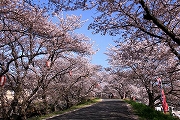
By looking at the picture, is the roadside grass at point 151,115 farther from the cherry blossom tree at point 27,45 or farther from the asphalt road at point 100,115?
the cherry blossom tree at point 27,45

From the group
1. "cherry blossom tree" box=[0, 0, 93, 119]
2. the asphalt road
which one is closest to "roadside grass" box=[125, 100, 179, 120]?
the asphalt road

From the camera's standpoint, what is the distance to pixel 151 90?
22.4 metres

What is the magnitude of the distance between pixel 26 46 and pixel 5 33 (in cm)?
319

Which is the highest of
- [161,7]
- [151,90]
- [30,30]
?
[161,7]

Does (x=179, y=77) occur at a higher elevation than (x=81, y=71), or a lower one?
lower

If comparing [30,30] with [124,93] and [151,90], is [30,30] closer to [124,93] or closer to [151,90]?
[151,90]

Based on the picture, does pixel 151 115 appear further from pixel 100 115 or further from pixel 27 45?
pixel 27 45

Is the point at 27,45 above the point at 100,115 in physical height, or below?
above

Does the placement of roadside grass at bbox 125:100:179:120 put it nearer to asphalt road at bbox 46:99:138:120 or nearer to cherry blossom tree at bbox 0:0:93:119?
asphalt road at bbox 46:99:138:120

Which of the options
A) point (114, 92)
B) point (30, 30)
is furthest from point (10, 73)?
point (114, 92)

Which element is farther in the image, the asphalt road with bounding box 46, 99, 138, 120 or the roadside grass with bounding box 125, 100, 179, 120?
the asphalt road with bounding box 46, 99, 138, 120

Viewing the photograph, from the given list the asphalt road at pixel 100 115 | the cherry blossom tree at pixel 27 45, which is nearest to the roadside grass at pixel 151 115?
the asphalt road at pixel 100 115

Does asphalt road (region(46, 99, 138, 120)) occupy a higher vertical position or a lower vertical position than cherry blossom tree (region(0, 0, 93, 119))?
lower

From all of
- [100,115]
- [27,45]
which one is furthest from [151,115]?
[27,45]
